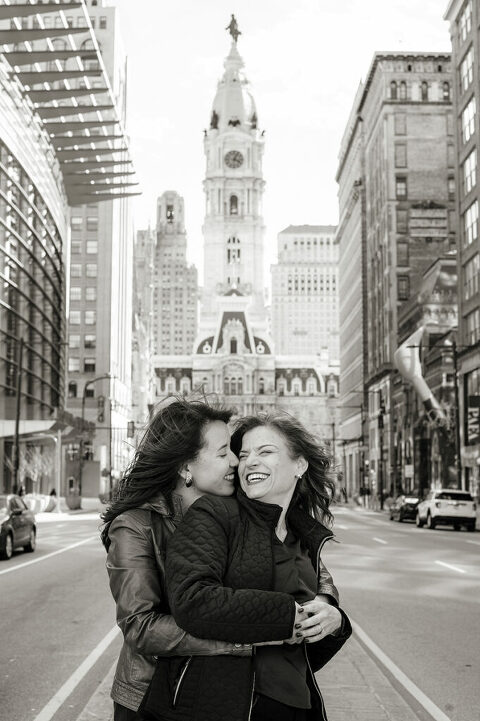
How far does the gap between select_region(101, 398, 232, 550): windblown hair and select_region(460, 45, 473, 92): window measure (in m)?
58.6

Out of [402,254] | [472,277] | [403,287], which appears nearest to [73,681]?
[472,277]

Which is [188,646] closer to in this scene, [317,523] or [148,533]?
[148,533]

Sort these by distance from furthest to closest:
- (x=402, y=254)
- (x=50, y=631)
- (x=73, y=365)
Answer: (x=73, y=365) < (x=402, y=254) < (x=50, y=631)

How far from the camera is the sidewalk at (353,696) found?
673cm

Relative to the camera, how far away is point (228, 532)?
3375 millimetres

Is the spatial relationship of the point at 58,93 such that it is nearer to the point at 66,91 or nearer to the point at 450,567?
the point at 66,91

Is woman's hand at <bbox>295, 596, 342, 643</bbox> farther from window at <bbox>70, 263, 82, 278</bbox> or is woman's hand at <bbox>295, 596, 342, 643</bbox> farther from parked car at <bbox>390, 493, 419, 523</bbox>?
window at <bbox>70, 263, 82, 278</bbox>

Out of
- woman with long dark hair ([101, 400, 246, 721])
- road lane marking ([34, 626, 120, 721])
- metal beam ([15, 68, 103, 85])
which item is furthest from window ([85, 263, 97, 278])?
woman with long dark hair ([101, 400, 246, 721])

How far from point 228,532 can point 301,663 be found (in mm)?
518

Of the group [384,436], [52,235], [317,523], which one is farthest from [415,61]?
[317,523]

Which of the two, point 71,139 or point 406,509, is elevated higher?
point 71,139

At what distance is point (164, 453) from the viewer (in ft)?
12.5

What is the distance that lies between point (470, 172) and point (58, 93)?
79.4ft

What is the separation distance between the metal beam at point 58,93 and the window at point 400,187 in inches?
1839
